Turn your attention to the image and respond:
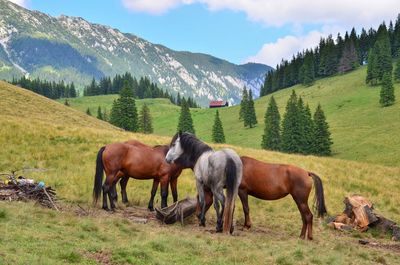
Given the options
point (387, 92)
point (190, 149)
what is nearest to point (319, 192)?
point (190, 149)

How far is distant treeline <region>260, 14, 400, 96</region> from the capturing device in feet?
506

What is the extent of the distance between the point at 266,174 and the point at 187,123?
311 feet

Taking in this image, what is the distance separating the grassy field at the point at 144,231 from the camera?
9.41 meters

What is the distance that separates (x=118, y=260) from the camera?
354 inches

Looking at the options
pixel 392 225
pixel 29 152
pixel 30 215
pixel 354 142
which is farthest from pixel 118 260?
pixel 354 142

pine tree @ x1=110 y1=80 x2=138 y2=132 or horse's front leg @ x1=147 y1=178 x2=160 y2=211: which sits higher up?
pine tree @ x1=110 y1=80 x2=138 y2=132

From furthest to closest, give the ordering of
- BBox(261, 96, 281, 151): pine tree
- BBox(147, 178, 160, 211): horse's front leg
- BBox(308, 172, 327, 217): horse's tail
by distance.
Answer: BBox(261, 96, 281, 151): pine tree < BBox(147, 178, 160, 211): horse's front leg < BBox(308, 172, 327, 217): horse's tail

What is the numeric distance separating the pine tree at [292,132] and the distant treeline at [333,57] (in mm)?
68887

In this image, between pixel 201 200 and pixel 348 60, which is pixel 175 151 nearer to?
pixel 201 200

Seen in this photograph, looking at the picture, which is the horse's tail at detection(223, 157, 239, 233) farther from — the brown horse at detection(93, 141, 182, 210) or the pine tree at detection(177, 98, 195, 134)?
the pine tree at detection(177, 98, 195, 134)

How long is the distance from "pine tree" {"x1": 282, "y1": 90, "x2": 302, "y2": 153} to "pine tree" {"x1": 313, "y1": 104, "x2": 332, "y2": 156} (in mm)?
Answer: 4864

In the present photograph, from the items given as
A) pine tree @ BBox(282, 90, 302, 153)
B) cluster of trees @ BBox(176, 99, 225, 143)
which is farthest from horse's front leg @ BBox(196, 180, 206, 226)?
cluster of trees @ BBox(176, 99, 225, 143)

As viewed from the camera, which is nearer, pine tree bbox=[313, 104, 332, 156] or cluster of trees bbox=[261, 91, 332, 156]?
Answer: pine tree bbox=[313, 104, 332, 156]

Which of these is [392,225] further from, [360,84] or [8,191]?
[360,84]
